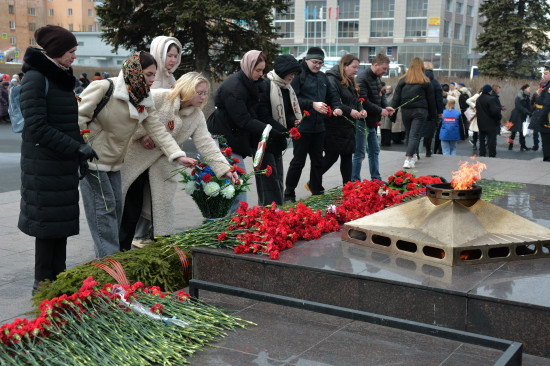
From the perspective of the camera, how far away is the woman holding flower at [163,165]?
5.54m

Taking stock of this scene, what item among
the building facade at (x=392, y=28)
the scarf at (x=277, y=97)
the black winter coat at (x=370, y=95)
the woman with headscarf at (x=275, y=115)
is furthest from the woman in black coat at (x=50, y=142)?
the building facade at (x=392, y=28)

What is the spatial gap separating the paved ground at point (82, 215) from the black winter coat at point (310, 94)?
128 cm

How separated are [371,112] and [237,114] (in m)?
3.29

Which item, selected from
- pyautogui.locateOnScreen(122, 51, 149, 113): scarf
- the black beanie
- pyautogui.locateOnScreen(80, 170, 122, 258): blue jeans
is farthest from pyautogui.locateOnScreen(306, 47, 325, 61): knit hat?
pyautogui.locateOnScreen(80, 170, 122, 258): blue jeans

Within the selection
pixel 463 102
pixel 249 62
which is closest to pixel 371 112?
pixel 249 62

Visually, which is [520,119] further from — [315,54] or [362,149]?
[315,54]

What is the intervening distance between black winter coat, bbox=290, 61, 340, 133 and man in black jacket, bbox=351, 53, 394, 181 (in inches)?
56.6

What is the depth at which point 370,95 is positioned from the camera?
9.23 metres

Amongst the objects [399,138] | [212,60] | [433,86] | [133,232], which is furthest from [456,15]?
[133,232]

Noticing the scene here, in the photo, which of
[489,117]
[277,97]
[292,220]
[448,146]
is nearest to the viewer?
[292,220]

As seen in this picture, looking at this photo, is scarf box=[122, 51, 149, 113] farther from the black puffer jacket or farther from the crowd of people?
the black puffer jacket

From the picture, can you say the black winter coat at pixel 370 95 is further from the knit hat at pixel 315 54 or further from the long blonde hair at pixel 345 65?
the knit hat at pixel 315 54

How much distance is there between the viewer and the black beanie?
22.2 ft

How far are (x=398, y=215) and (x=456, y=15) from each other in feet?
222
